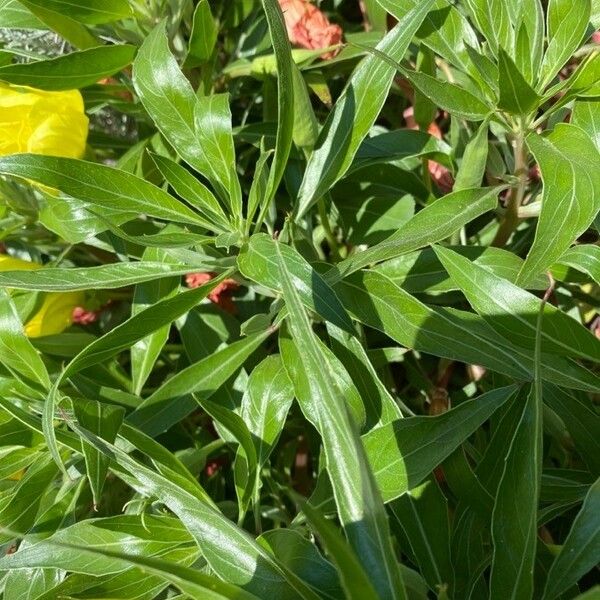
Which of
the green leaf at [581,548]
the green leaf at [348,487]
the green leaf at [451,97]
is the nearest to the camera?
the green leaf at [348,487]

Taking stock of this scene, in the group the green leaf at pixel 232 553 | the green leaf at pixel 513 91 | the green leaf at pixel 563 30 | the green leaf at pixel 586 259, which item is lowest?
the green leaf at pixel 232 553

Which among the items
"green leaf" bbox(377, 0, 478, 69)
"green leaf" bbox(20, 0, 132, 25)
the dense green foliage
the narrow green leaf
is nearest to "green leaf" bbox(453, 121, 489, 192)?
the dense green foliage

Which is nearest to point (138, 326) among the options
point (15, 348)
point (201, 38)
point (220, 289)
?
point (15, 348)

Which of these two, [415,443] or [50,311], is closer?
[415,443]

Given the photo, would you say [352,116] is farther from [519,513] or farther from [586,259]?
[519,513]

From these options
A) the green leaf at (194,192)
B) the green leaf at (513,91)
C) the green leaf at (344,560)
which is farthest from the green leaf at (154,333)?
the green leaf at (344,560)

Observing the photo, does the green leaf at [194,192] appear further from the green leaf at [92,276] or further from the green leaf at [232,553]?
the green leaf at [232,553]
